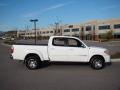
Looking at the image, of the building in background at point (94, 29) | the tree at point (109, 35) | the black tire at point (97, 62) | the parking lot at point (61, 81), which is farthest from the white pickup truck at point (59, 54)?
the building in background at point (94, 29)

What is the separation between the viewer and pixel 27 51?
11.3m

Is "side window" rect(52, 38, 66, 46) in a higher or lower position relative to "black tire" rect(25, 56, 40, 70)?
higher

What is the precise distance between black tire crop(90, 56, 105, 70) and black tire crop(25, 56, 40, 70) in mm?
3059

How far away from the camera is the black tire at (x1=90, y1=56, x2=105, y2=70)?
11.3 metres

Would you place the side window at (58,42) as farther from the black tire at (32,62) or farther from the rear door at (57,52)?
the black tire at (32,62)

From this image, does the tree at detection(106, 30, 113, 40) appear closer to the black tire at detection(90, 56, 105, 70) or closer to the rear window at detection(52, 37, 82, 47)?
the black tire at detection(90, 56, 105, 70)

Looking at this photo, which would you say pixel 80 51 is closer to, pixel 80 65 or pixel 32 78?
pixel 80 65

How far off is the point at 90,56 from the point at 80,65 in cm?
132

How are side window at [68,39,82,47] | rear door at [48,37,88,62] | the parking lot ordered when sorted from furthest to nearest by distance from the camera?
1. side window at [68,39,82,47]
2. rear door at [48,37,88,62]
3. the parking lot

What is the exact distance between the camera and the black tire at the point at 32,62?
11.2m

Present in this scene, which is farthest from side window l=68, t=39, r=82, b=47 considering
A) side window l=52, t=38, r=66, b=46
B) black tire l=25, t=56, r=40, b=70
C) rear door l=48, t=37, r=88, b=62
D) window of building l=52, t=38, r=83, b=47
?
black tire l=25, t=56, r=40, b=70

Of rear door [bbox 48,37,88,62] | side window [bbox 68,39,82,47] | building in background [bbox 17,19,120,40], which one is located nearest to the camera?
rear door [bbox 48,37,88,62]

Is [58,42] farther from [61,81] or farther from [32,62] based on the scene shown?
[61,81]

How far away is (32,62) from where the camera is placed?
37.0 feet
